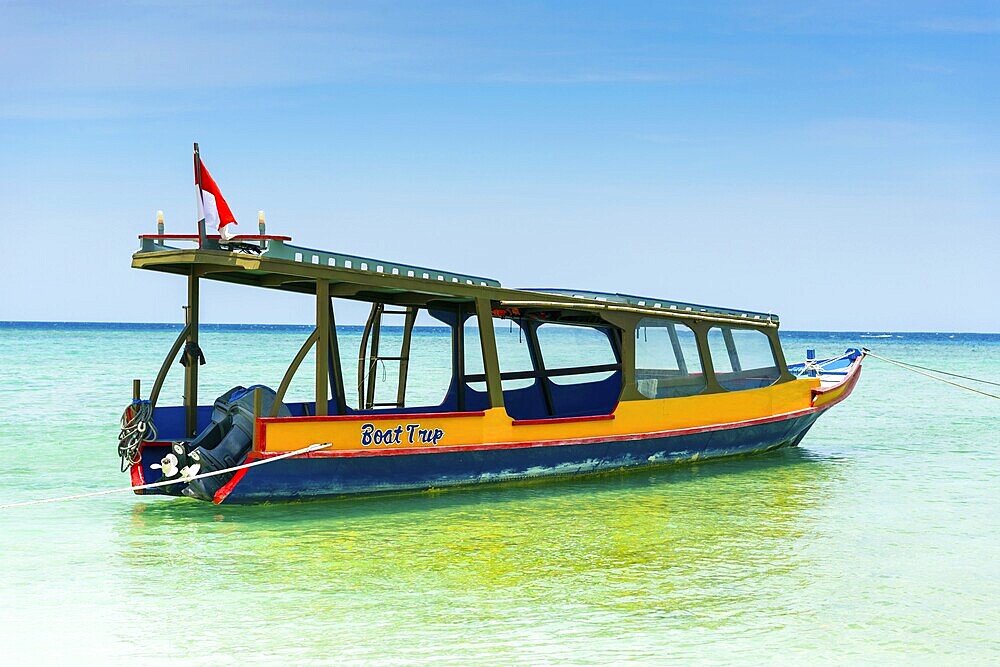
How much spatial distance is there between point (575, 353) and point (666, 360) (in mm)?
1303

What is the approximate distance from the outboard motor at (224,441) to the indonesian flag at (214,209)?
171 cm

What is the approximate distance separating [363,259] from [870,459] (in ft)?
32.8

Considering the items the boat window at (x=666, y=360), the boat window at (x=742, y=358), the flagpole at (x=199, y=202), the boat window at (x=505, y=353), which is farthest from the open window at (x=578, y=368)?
the flagpole at (x=199, y=202)

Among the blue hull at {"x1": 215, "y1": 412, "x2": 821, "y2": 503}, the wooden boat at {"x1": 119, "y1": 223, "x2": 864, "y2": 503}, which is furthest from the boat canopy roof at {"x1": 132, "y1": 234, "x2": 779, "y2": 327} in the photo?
the blue hull at {"x1": 215, "y1": 412, "x2": 821, "y2": 503}

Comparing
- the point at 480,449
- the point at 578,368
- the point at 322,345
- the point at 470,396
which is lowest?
the point at 480,449

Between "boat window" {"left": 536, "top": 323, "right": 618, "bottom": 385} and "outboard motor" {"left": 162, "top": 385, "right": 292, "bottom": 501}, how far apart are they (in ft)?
14.6

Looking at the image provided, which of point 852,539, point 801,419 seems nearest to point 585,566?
point 852,539

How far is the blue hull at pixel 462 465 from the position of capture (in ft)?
35.0

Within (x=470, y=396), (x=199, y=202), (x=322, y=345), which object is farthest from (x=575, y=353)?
(x=199, y=202)

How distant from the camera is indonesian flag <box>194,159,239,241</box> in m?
10.4

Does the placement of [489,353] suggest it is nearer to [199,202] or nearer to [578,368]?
[578,368]

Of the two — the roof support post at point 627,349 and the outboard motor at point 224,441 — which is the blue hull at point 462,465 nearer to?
the outboard motor at point 224,441

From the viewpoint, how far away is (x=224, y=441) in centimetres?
1091

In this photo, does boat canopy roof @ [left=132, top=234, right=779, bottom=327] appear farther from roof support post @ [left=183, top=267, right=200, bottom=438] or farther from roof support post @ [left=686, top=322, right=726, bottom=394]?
roof support post @ [left=686, top=322, right=726, bottom=394]
